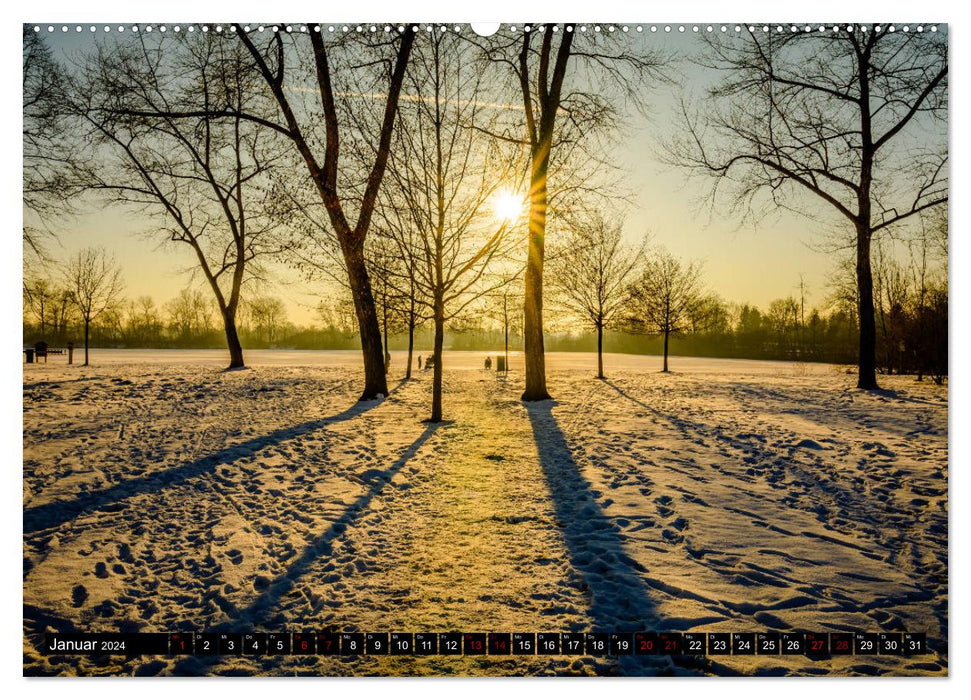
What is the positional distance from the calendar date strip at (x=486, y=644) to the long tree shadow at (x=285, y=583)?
0.07 meters

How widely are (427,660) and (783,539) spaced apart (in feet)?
10.5

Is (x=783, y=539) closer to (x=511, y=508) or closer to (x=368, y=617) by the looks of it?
(x=511, y=508)

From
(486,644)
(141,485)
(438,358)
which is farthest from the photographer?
(438,358)

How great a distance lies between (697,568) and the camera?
10.9 ft

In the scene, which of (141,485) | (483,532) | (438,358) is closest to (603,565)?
(483,532)

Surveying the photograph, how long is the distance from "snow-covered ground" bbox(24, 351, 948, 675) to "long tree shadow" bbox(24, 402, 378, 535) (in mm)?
32

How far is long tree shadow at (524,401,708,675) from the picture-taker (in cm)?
265

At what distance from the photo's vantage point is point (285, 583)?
3.23 meters

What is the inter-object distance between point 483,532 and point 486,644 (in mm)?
1728

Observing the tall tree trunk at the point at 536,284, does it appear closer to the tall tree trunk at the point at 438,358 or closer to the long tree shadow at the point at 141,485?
the tall tree trunk at the point at 438,358

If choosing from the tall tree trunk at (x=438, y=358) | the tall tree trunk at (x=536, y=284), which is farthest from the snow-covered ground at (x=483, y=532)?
the tall tree trunk at (x=536, y=284)

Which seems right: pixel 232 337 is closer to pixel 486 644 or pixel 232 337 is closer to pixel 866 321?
pixel 486 644

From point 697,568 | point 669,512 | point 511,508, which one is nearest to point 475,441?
point 511,508

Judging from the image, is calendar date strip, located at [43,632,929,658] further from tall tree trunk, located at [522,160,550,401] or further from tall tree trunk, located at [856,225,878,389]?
tall tree trunk, located at [856,225,878,389]
